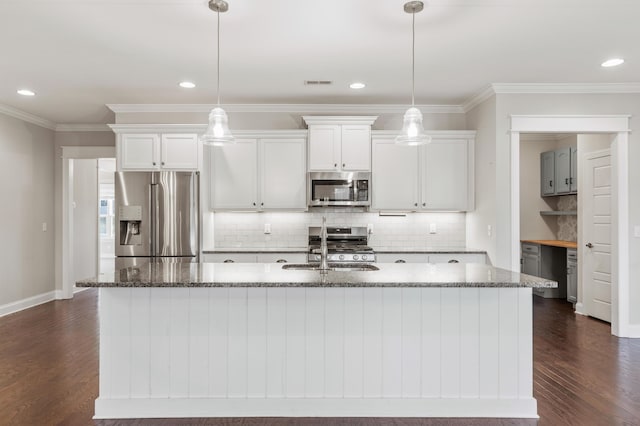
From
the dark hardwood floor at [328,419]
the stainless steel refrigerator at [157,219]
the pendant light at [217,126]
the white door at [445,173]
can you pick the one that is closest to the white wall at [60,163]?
the dark hardwood floor at [328,419]

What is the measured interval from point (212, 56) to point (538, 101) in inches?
132

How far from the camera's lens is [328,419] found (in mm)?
2490

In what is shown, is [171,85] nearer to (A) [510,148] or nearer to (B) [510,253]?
(A) [510,148]

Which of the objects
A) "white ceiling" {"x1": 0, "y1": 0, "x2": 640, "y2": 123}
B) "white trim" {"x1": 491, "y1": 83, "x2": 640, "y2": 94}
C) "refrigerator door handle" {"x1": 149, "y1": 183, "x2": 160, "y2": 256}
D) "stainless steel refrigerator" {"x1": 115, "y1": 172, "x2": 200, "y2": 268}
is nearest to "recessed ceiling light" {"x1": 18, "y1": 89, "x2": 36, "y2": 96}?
"white ceiling" {"x1": 0, "y1": 0, "x2": 640, "y2": 123}

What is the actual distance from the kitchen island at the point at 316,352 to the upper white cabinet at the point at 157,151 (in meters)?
2.45

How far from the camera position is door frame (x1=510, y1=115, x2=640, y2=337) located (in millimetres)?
4234

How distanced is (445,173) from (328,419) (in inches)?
131

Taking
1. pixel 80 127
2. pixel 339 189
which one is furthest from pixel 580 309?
pixel 80 127

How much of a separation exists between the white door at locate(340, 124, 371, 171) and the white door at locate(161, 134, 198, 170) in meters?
1.74

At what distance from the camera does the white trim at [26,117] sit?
16.9 ft

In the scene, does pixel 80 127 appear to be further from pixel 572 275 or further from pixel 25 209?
pixel 572 275

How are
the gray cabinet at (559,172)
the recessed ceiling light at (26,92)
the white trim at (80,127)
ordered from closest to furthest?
the recessed ceiling light at (26,92) → the gray cabinet at (559,172) → the white trim at (80,127)

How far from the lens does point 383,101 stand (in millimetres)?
4934

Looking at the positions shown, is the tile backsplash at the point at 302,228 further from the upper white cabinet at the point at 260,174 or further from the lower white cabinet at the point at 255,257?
the lower white cabinet at the point at 255,257
